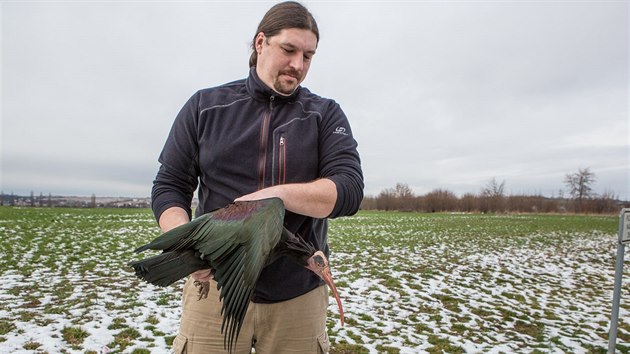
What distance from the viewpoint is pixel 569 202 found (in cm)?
6888

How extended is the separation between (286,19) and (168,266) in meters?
1.25

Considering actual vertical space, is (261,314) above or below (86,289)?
above

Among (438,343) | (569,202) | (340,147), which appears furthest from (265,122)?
(569,202)

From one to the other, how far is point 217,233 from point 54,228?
65.6 ft

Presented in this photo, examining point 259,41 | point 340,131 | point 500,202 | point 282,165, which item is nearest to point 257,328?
point 282,165

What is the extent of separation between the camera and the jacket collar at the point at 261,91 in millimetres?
2049

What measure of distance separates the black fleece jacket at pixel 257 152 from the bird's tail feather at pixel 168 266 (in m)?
0.43

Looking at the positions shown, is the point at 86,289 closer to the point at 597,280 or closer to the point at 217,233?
the point at 217,233

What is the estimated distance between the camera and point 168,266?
1.53 m

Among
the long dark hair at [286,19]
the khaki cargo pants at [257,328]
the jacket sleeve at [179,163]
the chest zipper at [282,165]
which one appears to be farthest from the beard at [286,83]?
the khaki cargo pants at [257,328]

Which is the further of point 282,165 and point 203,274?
point 282,165

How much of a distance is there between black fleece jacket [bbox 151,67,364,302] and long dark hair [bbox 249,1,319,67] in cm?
28

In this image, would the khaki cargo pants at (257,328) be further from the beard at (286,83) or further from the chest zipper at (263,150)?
the beard at (286,83)

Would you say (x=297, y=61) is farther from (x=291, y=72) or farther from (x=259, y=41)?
(x=259, y=41)
